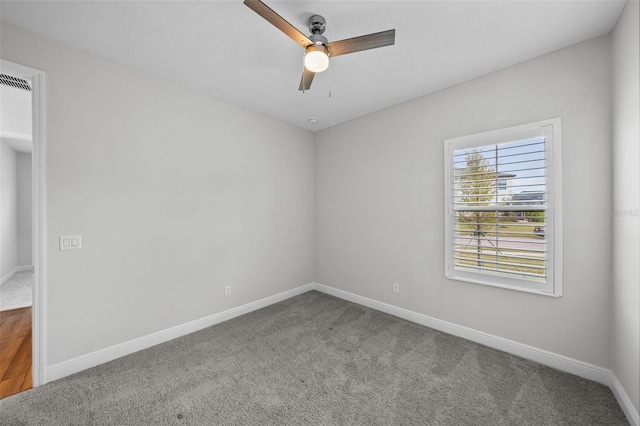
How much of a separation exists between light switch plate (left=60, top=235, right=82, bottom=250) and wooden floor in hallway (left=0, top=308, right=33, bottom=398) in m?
1.08

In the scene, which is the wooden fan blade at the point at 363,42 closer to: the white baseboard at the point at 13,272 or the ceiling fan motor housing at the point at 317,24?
the ceiling fan motor housing at the point at 317,24

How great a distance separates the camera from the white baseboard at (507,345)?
6.91ft

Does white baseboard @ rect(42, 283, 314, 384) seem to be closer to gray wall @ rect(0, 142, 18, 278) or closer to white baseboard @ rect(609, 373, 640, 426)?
white baseboard @ rect(609, 373, 640, 426)

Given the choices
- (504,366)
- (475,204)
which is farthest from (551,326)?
(475,204)

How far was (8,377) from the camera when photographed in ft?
7.03

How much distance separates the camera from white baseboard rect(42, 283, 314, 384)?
216 cm

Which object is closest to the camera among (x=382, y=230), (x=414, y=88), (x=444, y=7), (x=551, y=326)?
(x=444, y=7)

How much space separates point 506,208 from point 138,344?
12.4 feet

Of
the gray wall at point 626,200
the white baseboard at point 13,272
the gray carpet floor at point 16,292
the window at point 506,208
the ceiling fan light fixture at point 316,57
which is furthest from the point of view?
the white baseboard at point 13,272

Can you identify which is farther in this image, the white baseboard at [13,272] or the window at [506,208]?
the white baseboard at [13,272]

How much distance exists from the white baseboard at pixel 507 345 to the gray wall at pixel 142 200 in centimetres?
172

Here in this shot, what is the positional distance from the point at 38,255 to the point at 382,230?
3373 millimetres

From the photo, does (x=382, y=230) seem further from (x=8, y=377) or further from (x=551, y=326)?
(x=8, y=377)

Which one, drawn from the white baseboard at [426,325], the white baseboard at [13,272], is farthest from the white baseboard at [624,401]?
the white baseboard at [13,272]
